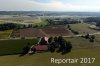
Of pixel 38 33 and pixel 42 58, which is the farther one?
pixel 38 33

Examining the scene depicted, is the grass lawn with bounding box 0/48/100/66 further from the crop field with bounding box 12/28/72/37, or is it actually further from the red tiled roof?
the crop field with bounding box 12/28/72/37

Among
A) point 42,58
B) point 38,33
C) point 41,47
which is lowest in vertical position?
point 38,33

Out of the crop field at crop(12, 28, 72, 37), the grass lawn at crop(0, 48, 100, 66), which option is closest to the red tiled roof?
the grass lawn at crop(0, 48, 100, 66)

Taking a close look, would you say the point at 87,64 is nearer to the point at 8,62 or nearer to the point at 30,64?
the point at 30,64

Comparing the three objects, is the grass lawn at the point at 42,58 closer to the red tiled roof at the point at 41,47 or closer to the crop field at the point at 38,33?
the red tiled roof at the point at 41,47

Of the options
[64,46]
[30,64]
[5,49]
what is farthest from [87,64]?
[5,49]

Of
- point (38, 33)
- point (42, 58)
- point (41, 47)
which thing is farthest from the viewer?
point (38, 33)

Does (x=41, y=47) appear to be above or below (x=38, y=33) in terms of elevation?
above

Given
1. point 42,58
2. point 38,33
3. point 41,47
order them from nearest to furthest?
point 42,58
point 41,47
point 38,33

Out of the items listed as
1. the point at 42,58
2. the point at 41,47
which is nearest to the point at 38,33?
the point at 41,47

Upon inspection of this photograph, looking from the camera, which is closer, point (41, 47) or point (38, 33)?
point (41, 47)

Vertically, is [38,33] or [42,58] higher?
[42,58]

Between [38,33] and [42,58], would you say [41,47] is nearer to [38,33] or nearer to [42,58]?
[42,58]
